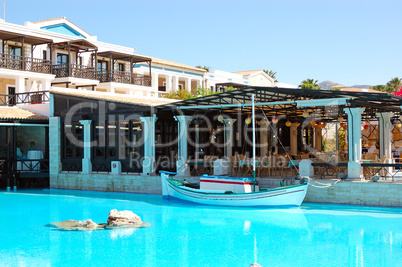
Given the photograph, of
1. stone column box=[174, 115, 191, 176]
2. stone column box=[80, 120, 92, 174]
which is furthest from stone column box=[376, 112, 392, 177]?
stone column box=[80, 120, 92, 174]

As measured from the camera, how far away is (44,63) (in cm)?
2984

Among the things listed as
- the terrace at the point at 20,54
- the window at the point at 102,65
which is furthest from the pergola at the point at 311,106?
the window at the point at 102,65

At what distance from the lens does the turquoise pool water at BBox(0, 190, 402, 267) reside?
10.1 metres

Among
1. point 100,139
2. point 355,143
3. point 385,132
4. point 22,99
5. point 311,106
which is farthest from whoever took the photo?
point 22,99

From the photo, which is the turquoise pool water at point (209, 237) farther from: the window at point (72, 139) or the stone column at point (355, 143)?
the window at point (72, 139)

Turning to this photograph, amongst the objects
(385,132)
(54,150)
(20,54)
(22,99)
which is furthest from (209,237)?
(20,54)

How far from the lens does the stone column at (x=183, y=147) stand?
1967 centimetres

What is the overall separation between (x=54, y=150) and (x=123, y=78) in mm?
13372

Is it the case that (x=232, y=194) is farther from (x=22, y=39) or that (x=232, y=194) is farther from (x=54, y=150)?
(x=22, y=39)

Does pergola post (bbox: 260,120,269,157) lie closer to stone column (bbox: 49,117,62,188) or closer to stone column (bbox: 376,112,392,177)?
stone column (bbox: 376,112,392,177)

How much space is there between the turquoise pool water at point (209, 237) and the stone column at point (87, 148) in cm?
452

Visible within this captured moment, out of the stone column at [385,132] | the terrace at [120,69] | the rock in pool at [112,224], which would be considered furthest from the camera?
the terrace at [120,69]

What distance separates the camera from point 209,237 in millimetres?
12164

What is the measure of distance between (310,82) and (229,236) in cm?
4080
